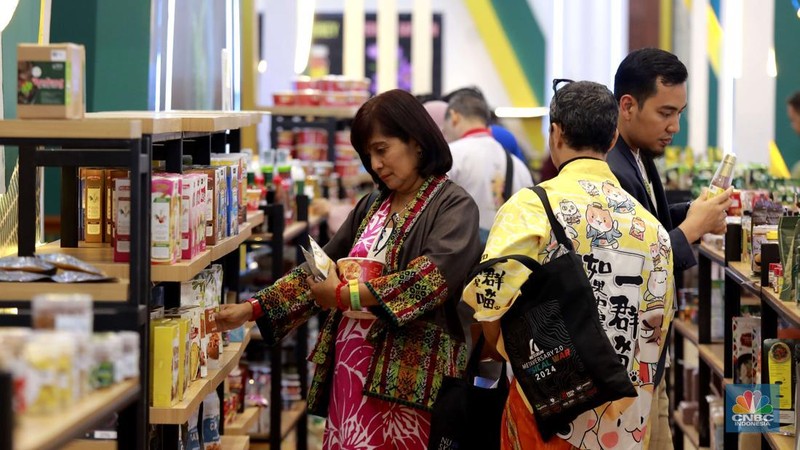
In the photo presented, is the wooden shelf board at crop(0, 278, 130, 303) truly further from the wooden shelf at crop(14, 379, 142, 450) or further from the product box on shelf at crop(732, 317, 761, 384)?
the product box on shelf at crop(732, 317, 761, 384)

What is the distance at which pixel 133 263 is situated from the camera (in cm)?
313

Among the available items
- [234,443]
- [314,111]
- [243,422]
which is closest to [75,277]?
[234,443]

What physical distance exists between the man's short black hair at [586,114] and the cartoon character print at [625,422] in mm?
693

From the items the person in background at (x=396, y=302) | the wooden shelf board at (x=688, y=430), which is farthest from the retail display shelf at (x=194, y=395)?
the wooden shelf board at (x=688, y=430)

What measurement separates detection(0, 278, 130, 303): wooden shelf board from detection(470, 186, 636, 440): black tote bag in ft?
3.03

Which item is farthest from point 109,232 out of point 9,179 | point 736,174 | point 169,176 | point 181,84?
point 736,174

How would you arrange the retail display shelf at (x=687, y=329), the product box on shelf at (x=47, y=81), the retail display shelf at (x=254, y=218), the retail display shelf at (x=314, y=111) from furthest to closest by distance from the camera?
1. the retail display shelf at (x=314, y=111)
2. the retail display shelf at (x=687, y=329)
3. the retail display shelf at (x=254, y=218)
4. the product box on shelf at (x=47, y=81)

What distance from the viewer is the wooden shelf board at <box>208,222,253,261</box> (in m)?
3.88

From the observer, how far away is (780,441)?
13.6 ft

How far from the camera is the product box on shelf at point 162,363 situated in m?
3.34

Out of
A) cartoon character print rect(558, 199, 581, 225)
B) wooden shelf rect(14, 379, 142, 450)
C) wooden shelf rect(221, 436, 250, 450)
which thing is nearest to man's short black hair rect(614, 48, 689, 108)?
cartoon character print rect(558, 199, 581, 225)

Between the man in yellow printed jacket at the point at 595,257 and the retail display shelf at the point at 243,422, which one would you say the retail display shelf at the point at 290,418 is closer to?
the retail display shelf at the point at 243,422

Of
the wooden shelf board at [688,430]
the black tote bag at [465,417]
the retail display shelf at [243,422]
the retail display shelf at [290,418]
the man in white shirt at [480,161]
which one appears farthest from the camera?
the man in white shirt at [480,161]

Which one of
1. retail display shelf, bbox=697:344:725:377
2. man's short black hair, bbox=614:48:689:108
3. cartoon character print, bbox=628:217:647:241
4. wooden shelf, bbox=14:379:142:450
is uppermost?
man's short black hair, bbox=614:48:689:108
